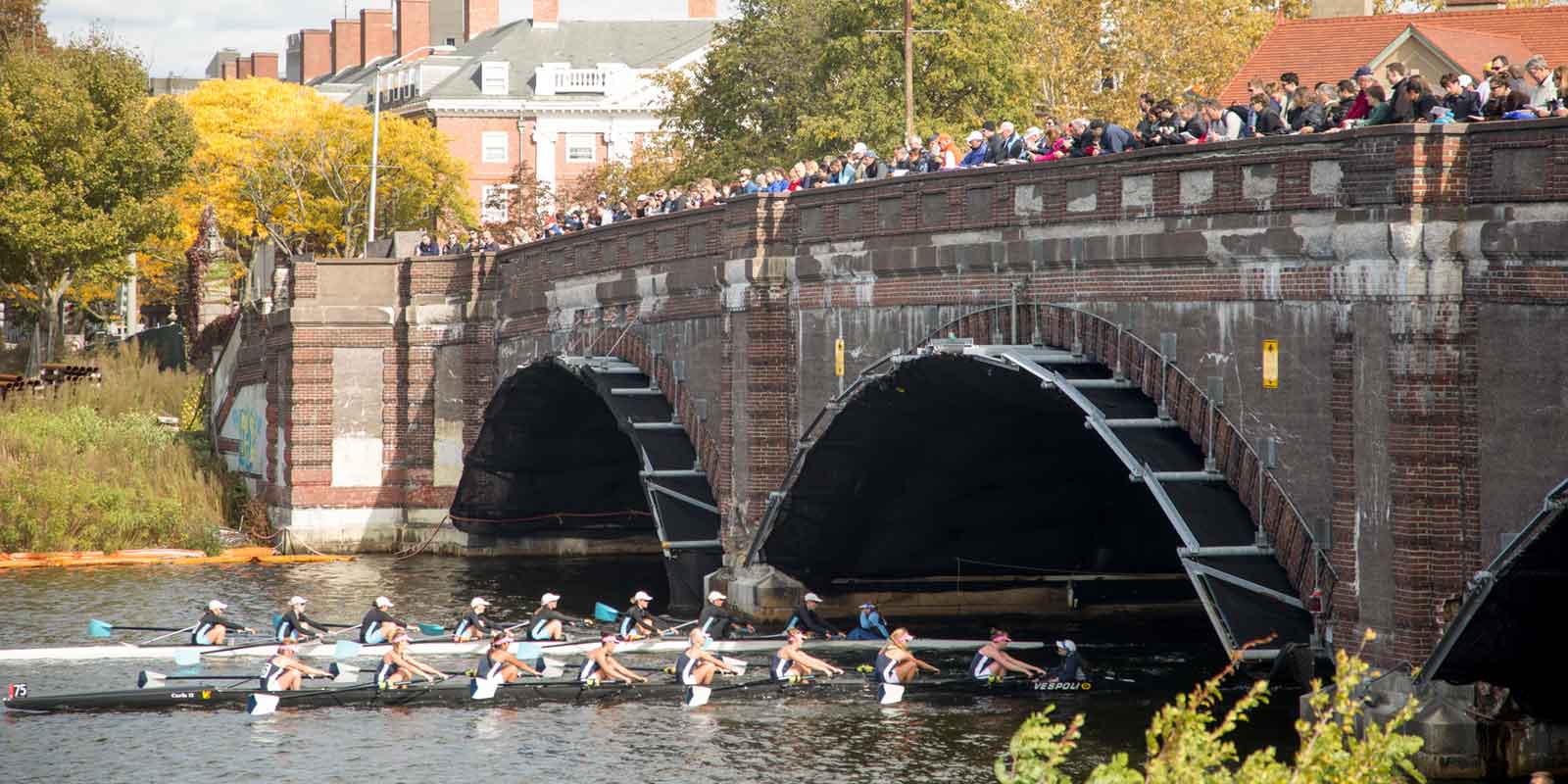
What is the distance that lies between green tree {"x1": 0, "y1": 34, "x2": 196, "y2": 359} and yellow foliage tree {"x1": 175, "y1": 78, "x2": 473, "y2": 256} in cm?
1014

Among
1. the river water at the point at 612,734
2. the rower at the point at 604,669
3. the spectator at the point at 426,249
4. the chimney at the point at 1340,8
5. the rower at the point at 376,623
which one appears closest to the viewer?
the river water at the point at 612,734

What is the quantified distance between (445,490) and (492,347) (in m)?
4.07

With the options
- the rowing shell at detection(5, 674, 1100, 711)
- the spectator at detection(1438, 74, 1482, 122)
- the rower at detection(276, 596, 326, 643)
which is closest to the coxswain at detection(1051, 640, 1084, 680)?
the rowing shell at detection(5, 674, 1100, 711)

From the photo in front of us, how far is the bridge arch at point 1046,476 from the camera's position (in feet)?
73.9

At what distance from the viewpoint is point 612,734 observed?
27.4 meters

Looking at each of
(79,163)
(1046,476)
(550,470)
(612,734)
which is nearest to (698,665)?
(612,734)

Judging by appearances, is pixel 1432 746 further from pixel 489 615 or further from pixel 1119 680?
pixel 489 615

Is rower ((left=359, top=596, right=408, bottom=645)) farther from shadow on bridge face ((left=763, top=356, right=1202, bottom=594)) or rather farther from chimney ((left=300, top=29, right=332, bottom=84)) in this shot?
chimney ((left=300, top=29, right=332, bottom=84))

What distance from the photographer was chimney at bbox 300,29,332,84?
118 meters

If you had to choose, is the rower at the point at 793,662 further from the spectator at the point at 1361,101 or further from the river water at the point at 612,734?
the spectator at the point at 1361,101

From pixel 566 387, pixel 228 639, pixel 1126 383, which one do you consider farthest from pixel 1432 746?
pixel 566 387

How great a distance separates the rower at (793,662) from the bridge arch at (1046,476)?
335cm

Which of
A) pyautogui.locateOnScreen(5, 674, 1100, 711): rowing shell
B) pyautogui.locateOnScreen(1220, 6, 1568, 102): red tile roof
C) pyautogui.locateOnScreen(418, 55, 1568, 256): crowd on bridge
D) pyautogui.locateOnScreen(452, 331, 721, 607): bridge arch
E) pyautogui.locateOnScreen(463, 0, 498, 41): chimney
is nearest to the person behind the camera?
pyautogui.locateOnScreen(418, 55, 1568, 256): crowd on bridge

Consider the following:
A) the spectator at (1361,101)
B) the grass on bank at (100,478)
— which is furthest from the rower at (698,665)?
the grass on bank at (100,478)
